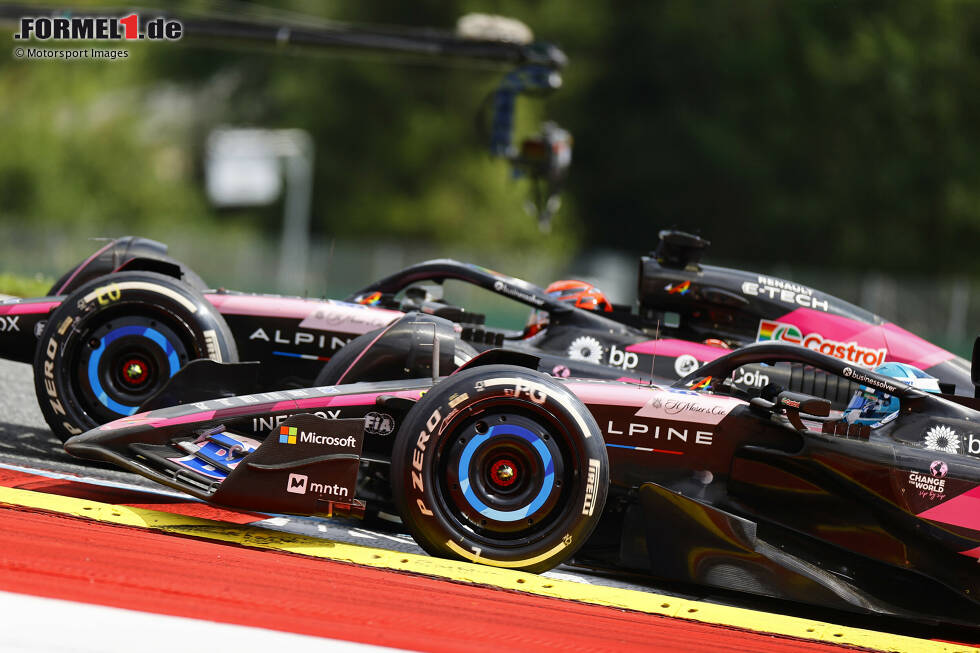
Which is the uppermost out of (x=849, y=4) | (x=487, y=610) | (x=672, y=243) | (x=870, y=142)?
(x=849, y=4)

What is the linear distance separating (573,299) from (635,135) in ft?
134

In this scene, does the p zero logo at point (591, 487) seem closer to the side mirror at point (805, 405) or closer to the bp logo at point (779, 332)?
the side mirror at point (805, 405)

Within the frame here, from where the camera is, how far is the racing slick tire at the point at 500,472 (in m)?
4.62

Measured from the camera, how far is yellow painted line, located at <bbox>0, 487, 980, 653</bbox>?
4.29 metres

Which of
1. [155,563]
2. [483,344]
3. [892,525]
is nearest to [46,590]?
[155,563]

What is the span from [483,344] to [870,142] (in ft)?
126

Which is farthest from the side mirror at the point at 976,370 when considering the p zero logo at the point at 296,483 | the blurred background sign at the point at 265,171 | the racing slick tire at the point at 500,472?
the blurred background sign at the point at 265,171

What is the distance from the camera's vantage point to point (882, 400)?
5.53 metres

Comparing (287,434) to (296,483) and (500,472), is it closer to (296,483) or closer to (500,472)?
(296,483)

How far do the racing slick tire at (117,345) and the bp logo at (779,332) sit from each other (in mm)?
3677

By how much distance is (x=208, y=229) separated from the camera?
46156 mm

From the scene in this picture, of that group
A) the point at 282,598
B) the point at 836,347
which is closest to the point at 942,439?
the point at 836,347

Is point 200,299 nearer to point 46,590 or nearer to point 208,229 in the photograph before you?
point 46,590

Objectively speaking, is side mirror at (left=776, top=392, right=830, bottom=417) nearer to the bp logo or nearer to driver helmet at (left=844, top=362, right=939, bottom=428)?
driver helmet at (left=844, top=362, right=939, bottom=428)
